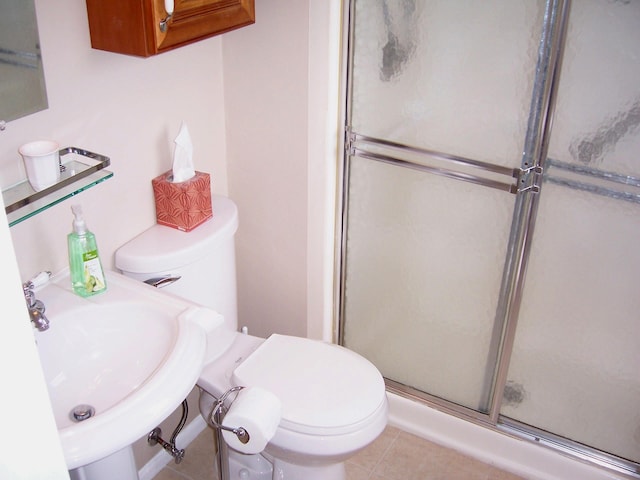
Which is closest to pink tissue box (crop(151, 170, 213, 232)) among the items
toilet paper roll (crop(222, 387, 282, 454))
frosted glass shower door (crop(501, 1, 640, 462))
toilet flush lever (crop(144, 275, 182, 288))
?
toilet flush lever (crop(144, 275, 182, 288))

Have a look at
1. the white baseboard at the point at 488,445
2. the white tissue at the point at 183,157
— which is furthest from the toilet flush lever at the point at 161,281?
the white baseboard at the point at 488,445

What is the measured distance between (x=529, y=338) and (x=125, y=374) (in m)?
1.15

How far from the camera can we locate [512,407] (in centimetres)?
220

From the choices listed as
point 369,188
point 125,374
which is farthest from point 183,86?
point 125,374

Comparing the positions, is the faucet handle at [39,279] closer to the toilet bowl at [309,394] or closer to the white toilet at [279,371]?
the white toilet at [279,371]

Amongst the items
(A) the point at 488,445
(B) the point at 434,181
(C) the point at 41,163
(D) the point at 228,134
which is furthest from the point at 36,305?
(A) the point at 488,445

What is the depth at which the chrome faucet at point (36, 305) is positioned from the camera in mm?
1430

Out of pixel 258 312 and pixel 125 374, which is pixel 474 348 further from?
pixel 125 374

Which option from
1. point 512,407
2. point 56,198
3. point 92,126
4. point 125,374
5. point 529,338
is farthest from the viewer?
point 512,407

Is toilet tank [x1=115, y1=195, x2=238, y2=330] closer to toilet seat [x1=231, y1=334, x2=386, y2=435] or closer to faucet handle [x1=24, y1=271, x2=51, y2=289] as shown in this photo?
toilet seat [x1=231, y1=334, x2=386, y2=435]

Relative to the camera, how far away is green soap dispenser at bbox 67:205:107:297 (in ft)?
5.11

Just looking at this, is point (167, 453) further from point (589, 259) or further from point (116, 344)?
point (589, 259)

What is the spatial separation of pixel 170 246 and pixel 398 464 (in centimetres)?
102

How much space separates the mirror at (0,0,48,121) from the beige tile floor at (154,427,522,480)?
4.11ft
